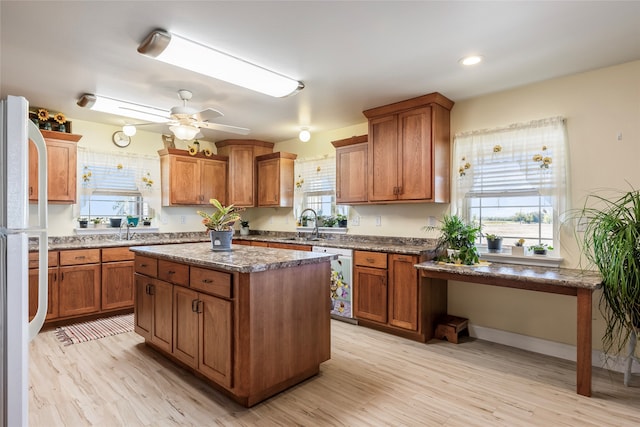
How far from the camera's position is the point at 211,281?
2.35 m

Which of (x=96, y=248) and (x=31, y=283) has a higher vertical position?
(x=96, y=248)

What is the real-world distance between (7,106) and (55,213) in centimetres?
387

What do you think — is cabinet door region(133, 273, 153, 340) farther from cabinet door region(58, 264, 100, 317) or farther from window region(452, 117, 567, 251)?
window region(452, 117, 567, 251)

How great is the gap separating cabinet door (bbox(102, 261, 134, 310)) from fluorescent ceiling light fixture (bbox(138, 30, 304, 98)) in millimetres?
2724

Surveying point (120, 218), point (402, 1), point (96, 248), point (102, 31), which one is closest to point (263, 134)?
point (120, 218)

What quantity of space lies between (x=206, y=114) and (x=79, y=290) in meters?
2.65

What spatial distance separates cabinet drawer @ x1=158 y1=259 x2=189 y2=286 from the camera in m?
2.59

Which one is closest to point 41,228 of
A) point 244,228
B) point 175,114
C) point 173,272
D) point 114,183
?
point 173,272

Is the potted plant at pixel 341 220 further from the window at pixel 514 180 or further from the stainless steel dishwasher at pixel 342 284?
the window at pixel 514 180

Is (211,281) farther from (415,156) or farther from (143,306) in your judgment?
(415,156)

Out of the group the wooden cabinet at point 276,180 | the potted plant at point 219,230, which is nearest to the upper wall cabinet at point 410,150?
the wooden cabinet at point 276,180

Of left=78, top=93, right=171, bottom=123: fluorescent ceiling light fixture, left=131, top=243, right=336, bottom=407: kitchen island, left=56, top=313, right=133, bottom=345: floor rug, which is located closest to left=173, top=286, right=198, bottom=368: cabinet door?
left=131, top=243, right=336, bottom=407: kitchen island

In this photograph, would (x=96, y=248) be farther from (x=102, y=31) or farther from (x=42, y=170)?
(x=42, y=170)

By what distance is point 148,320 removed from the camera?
10.0 feet
